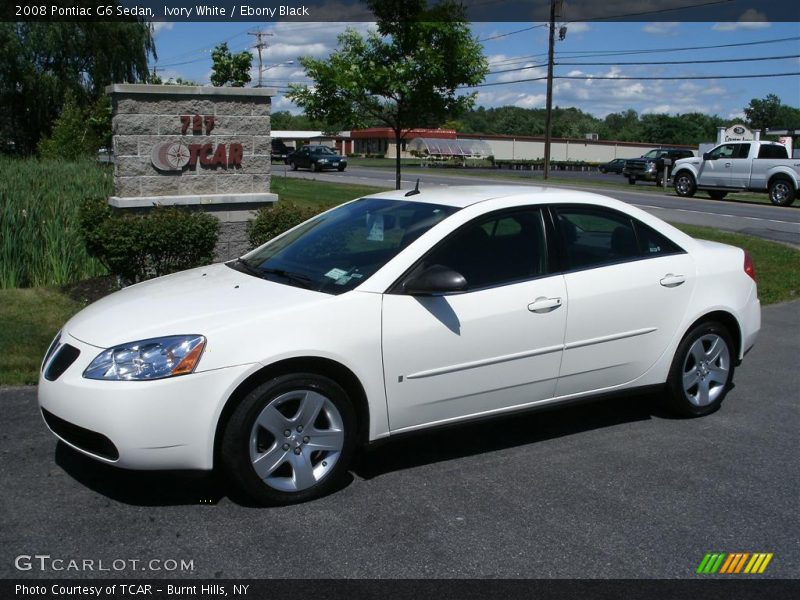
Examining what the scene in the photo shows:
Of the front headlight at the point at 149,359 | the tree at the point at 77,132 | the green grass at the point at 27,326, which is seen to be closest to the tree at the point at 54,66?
the tree at the point at 77,132

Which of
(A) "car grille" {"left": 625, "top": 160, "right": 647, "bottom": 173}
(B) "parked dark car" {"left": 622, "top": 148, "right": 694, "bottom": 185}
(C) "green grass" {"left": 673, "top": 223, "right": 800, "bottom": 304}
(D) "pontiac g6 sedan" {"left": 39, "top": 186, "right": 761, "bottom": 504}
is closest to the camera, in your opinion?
(D) "pontiac g6 sedan" {"left": 39, "top": 186, "right": 761, "bottom": 504}

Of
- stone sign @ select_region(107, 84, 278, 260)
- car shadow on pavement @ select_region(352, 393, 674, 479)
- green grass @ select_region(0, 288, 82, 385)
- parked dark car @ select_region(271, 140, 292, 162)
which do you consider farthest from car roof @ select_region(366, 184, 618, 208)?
parked dark car @ select_region(271, 140, 292, 162)

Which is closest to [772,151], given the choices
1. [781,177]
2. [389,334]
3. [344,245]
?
[781,177]

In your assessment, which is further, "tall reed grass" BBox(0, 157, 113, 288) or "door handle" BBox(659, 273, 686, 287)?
"tall reed grass" BBox(0, 157, 113, 288)

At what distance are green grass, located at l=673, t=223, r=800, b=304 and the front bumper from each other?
26.7ft

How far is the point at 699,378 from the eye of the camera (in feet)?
19.1

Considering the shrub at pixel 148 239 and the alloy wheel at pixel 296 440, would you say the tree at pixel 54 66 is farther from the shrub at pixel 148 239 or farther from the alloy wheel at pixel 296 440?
the alloy wheel at pixel 296 440

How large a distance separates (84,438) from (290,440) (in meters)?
1.01

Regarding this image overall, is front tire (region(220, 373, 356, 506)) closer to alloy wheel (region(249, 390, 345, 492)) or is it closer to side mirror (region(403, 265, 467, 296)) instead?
alloy wheel (region(249, 390, 345, 492))

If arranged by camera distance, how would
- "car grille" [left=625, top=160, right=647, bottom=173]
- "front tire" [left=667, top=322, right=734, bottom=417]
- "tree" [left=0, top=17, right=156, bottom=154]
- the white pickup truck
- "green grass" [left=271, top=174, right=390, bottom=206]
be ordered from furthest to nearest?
"car grille" [left=625, top=160, right=647, bottom=173] → "tree" [left=0, top=17, right=156, bottom=154] → the white pickup truck → "green grass" [left=271, top=174, right=390, bottom=206] → "front tire" [left=667, top=322, right=734, bottom=417]

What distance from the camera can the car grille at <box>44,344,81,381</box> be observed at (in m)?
4.29
